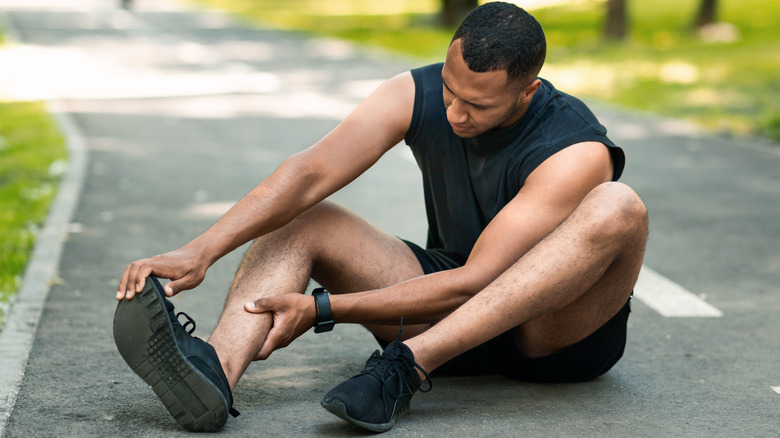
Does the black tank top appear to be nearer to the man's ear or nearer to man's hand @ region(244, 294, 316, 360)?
the man's ear

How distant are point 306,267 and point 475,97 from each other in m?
0.77

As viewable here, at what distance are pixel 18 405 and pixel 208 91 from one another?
11.1 meters

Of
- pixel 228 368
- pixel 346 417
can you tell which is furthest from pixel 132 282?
pixel 346 417

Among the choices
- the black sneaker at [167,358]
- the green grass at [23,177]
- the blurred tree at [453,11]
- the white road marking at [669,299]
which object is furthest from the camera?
the blurred tree at [453,11]

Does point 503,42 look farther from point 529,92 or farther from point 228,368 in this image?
point 228,368

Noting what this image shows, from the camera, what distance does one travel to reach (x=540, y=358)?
3553mm

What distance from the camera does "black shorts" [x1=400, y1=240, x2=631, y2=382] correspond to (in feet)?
11.5

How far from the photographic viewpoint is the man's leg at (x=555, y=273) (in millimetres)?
3045

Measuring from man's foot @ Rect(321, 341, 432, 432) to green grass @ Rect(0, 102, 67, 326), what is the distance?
6.94ft

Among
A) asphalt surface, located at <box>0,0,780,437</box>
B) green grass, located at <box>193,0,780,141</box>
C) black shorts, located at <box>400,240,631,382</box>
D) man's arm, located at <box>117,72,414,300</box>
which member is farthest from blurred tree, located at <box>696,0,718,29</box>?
man's arm, located at <box>117,72,414,300</box>

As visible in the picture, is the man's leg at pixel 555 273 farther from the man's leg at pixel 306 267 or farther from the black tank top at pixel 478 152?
the man's leg at pixel 306 267

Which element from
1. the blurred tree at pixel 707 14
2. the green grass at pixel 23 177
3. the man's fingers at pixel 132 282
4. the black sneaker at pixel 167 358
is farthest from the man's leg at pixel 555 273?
the blurred tree at pixel 707 14

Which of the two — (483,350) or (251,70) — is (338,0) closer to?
(251,70)

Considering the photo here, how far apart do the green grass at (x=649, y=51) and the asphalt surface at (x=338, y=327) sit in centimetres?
128
